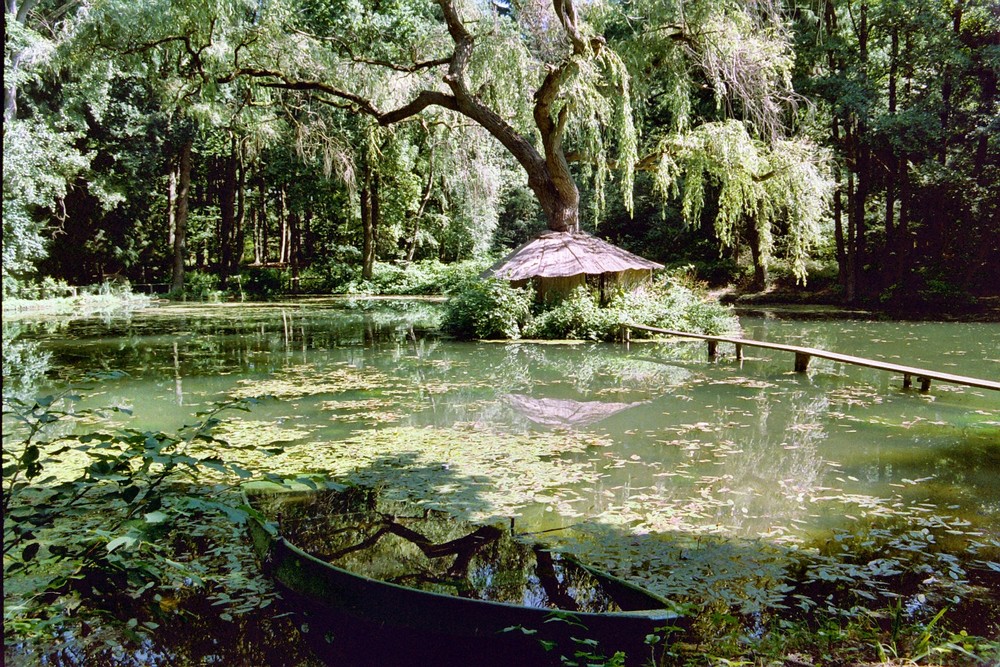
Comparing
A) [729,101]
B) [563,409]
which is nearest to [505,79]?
[729,101]

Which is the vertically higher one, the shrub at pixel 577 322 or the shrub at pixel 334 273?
the shrub at pixel 334 273

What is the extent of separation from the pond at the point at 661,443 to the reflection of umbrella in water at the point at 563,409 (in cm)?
5

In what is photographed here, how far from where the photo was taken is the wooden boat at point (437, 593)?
9.52 ft

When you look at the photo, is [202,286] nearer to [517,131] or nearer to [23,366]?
→ [517,131]

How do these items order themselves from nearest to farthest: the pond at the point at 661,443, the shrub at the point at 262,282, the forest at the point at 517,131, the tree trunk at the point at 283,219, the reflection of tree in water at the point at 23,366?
the pond at the point at 661,443 → the reflection of tree in water at the point at 23,366 → the forest at the point at 517,131 → the shrub at the point at 262,282 → the tree trunk at the point at 283,219

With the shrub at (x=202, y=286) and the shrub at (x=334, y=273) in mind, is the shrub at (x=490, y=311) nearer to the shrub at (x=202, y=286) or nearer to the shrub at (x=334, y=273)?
the shrub at (x=202, y=286)

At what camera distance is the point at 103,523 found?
4.45 metres

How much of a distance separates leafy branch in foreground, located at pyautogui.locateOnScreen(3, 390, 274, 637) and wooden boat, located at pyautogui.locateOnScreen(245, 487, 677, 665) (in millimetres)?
380

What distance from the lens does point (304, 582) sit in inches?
136

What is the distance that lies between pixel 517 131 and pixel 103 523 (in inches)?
559

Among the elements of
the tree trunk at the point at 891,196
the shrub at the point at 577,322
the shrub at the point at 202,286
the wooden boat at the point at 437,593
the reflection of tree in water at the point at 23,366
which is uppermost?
the tree trunk at the point at 891,196

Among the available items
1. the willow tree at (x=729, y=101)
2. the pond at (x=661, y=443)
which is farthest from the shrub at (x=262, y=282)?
the willow tree at (x=729, y=101)

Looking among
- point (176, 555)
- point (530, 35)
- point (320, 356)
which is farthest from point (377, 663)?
point (530, 35)

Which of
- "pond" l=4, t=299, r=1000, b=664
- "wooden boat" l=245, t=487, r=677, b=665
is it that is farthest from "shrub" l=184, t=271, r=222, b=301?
"wooden boat" l=245, t=487, r=677, b=665
